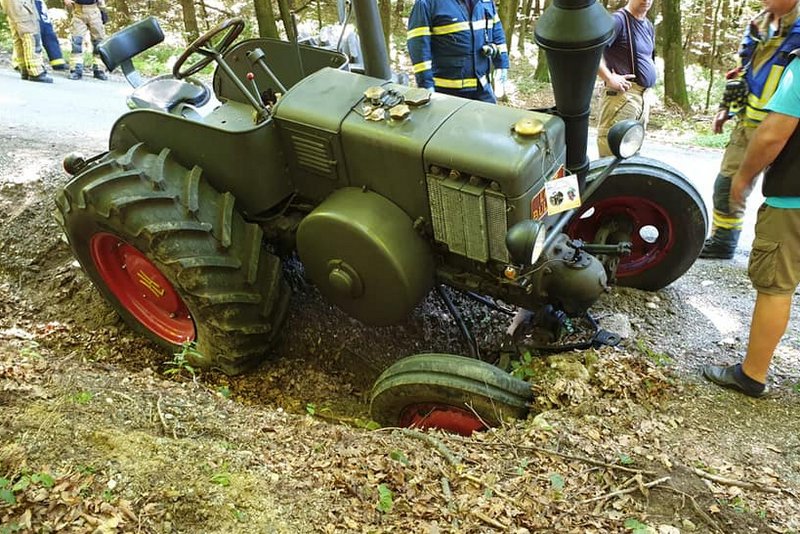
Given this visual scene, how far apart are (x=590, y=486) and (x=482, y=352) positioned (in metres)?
1.50

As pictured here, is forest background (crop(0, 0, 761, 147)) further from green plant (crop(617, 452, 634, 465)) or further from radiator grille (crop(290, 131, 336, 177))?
green plant (crop(617, 452, 634, 465))

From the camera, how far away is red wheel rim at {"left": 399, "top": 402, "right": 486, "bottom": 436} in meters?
2.90

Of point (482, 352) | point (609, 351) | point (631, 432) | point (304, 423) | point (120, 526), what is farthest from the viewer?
point (482, 352)

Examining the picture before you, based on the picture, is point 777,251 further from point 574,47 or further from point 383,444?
point 383,444

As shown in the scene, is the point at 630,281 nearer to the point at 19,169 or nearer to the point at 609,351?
the point at 609,351

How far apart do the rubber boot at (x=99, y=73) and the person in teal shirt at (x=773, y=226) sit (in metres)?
8.83

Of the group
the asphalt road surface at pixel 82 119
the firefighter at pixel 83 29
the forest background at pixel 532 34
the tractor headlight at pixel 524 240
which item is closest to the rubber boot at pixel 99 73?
the firefighter at pixel 83 29

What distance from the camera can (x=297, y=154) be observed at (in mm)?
3299

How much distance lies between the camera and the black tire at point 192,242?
3.18 meters

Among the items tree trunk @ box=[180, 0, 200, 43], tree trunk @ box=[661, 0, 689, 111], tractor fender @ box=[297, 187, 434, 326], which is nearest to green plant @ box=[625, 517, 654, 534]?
tractor fender @ box=[297, 187, 434, 326]

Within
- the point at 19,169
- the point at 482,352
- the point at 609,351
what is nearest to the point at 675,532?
the point at 609,351

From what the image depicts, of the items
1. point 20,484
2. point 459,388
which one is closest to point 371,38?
point 459,388

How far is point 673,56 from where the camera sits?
1028 centimetres

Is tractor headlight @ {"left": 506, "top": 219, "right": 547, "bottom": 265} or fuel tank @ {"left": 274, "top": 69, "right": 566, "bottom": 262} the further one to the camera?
fuel tank @ {"left": 274, "top": 69, "right": 566, "bottom": 262}
